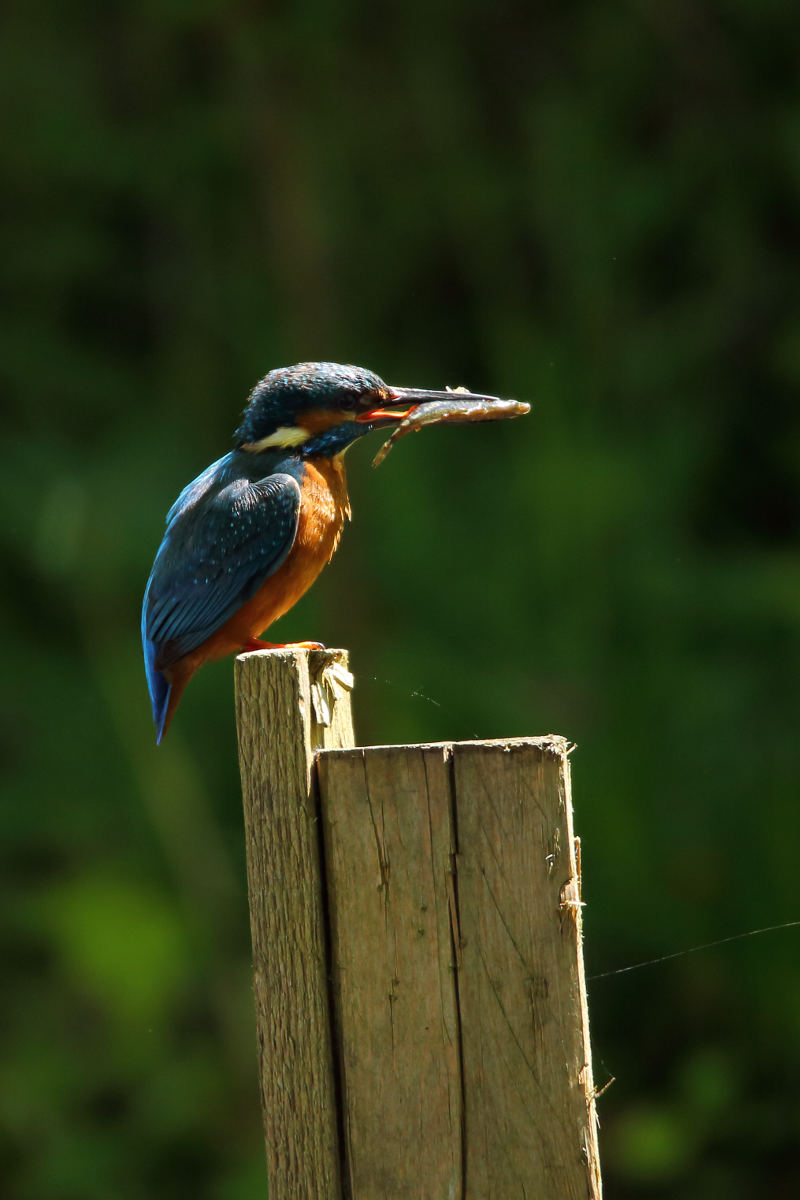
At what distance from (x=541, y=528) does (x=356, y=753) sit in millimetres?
3550

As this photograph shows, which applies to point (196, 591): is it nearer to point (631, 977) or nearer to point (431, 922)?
point (431, 922)

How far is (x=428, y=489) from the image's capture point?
17.9 ft

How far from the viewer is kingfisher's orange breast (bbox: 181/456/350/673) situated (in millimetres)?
2730

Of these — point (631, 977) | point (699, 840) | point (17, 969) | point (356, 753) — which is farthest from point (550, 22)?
point (356, 753)

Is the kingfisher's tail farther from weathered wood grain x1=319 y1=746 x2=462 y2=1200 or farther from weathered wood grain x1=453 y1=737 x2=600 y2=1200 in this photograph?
weathered wood grain x1=453 y1=737 x2=600 y2=1200

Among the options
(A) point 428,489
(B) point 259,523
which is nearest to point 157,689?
(B) point 259,523

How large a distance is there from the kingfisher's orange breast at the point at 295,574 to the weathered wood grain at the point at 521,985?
127 cm

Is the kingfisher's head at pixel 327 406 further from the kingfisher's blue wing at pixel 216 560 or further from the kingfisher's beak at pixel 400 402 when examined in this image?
the kingfisher's blue wing at pixel 216 560

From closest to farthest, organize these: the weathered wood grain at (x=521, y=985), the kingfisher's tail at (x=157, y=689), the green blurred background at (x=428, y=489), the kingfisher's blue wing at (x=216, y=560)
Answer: the weathered wood grain at (x=521, y=985) < the kingfisher's blue wing at (x=216, y=560) < the kingfisher's tail at (x=157, y=689) < the green blurred background at (x=428, y=489)

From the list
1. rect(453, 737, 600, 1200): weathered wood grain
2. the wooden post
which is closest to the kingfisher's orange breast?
the wooden post

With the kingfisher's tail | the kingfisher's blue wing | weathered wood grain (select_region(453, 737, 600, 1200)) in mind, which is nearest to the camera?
weathered wood grain (select_region(453, 737, 600, 1200))

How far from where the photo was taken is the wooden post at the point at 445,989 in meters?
1.50

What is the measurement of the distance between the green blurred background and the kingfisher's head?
206 cm

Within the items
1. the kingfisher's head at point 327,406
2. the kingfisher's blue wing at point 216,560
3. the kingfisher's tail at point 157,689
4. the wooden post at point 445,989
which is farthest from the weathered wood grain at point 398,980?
the kingfisher's head at point 327,406
